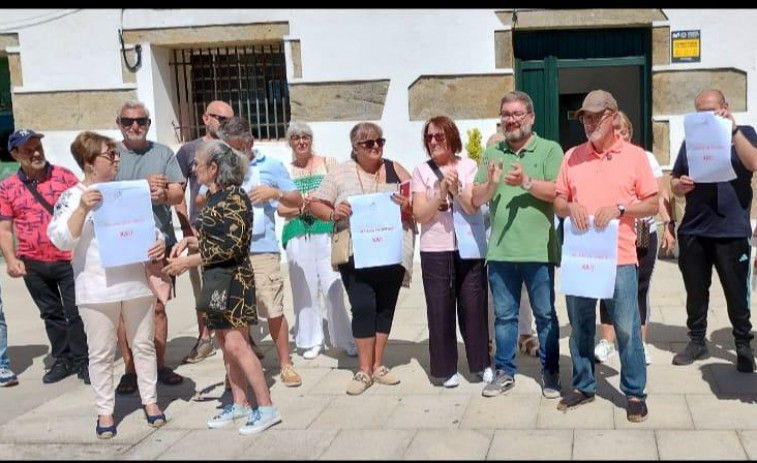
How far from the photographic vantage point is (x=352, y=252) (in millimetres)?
5293

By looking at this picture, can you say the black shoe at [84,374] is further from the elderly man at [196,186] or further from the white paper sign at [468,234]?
the white paper sign at [468,234]

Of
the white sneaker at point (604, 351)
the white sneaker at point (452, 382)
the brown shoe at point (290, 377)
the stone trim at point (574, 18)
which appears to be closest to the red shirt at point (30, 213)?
the brown shoe at point (290, 377)

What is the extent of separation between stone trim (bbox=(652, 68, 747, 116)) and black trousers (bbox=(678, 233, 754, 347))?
382cm

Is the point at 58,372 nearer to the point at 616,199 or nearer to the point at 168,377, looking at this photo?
the point at 168,377

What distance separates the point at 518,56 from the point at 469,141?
1.20m

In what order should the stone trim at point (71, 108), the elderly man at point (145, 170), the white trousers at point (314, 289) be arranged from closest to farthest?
the elderly man at point (145, 170)
the white trousers at point (314, 289)
the stone trim at point (71, 108)

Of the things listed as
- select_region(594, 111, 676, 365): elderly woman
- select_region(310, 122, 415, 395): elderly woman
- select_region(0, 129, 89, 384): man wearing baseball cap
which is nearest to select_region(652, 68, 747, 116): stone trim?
select_region(594, 111, 676, 365): elderly woman

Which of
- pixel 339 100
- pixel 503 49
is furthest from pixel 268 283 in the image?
pixel 503 49

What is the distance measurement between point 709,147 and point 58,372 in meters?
4.69

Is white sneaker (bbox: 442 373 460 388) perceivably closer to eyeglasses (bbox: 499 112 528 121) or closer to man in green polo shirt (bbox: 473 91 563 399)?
man in green polo shirt (bbox: 473 91 563 399)

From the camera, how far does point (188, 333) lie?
705 centimetres

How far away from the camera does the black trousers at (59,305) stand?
5.65 meters

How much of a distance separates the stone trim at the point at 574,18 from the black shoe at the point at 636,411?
548cm

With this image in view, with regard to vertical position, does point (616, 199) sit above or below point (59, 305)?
above
